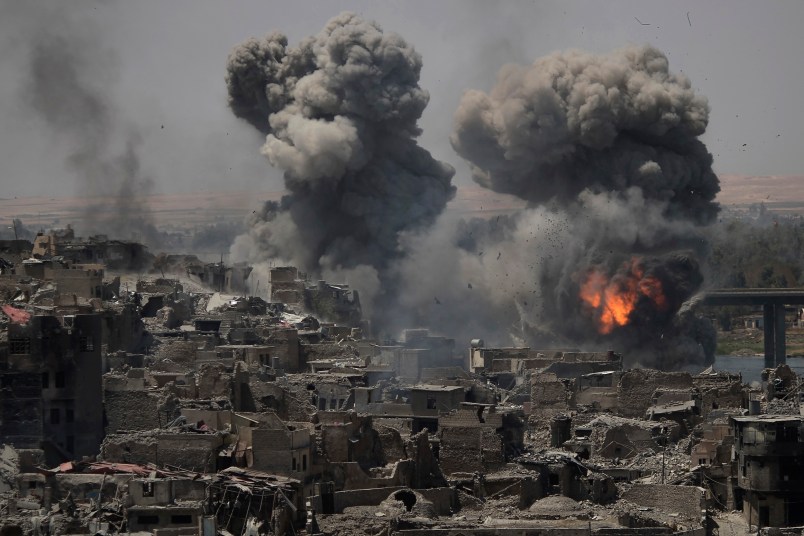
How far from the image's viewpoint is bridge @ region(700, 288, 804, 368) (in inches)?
5723

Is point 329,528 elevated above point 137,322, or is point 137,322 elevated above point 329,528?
point 137,322

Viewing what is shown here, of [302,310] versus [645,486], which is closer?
[645,486]

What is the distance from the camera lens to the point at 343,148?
122 metres

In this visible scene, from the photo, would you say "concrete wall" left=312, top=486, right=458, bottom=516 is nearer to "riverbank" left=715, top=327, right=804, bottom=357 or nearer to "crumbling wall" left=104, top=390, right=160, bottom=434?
"crumbling wall" left=104, top=390, right=160, bottom=434

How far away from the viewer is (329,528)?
5341 cm

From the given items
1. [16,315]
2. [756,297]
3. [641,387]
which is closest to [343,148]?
[756,297]

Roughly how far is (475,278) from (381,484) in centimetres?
6633

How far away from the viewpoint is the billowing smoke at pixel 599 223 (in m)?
117

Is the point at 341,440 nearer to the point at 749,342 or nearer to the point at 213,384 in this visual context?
the point at 213,384

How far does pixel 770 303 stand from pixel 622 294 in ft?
123

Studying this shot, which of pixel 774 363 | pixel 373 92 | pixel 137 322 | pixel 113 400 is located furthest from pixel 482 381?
pixel 774 363

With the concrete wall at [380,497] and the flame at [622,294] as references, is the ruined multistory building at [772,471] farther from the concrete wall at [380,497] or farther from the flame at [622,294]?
the flame at [622,294]

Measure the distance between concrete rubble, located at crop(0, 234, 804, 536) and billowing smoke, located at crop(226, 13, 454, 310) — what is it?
126 feet

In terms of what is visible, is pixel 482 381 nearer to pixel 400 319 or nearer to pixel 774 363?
pixel 400 319
